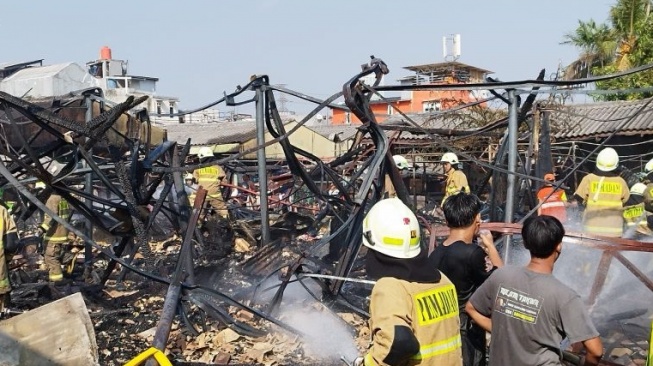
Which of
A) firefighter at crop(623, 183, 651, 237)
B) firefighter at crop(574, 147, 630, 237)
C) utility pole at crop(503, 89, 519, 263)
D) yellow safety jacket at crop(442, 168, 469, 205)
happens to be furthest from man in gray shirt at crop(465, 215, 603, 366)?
yellow safety jacket at crop(442, 168, 469, 205)

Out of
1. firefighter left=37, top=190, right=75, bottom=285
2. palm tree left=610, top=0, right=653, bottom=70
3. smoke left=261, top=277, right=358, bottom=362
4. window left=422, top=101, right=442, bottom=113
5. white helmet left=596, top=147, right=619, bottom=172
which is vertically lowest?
smoke left=261, top=277, right=358, bottom=362

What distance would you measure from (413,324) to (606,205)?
19.0 ft

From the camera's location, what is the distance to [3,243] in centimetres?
572

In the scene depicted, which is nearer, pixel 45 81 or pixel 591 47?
pixel 591 47

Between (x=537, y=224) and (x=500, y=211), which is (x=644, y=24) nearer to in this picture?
(x=500, y=211)

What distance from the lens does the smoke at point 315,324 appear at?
5715 millimetres

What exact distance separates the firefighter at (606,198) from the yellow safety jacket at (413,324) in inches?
215

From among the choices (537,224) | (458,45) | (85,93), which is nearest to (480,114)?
(85,93)

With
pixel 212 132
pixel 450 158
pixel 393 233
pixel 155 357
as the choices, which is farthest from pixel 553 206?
pixel 212 132

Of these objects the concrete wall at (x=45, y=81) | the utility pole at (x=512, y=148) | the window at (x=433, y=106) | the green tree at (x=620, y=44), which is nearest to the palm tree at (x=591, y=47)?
the green tree at (x=620, y=44)

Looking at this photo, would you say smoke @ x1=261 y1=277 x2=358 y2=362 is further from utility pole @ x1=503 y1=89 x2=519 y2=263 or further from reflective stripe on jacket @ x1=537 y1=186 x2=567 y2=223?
reflective stripe on jacket @ x1=537 y1=186 x2=567 y2=223

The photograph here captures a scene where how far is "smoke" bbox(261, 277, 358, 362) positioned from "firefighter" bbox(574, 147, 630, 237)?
11.4 ft

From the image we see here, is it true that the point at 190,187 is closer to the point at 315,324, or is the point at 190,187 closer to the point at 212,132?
the point at 315,324

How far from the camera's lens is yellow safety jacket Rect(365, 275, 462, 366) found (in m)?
2.37
